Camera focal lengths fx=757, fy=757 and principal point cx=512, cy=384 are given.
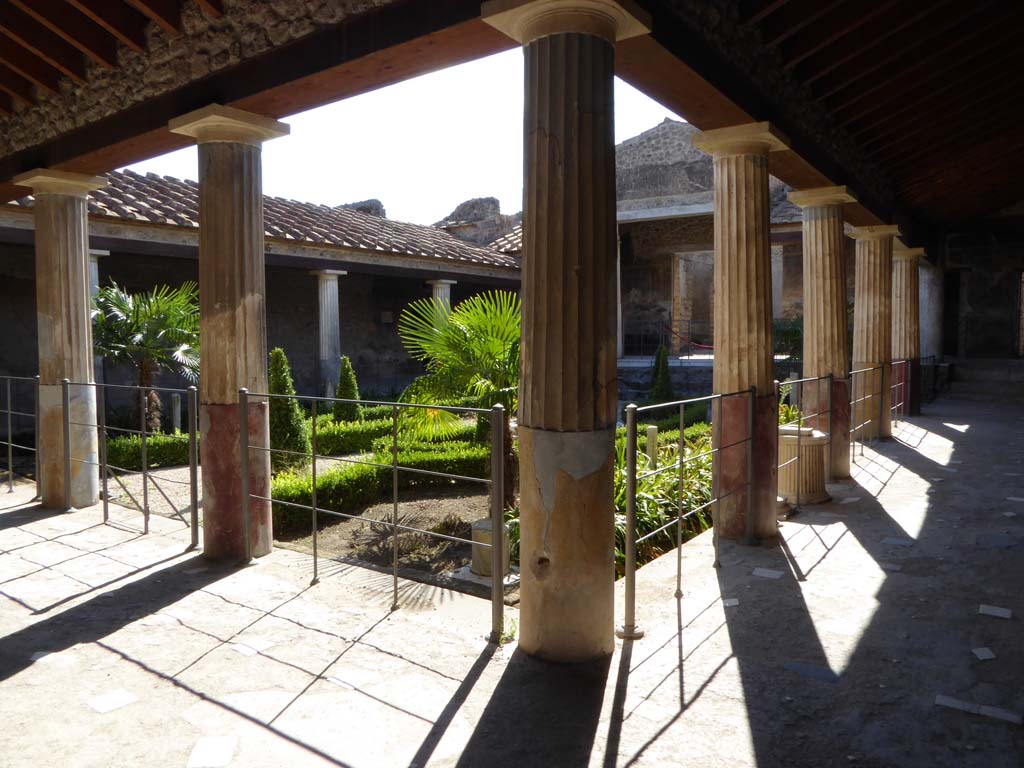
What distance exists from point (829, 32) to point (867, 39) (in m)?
0.31

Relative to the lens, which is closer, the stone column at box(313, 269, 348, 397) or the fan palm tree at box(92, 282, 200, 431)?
the fan palm tree at box(92, 282, 200, 431)

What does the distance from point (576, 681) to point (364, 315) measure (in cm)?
1497

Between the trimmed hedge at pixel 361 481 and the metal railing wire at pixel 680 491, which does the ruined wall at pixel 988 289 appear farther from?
the metal railing wire at pixel 680 491

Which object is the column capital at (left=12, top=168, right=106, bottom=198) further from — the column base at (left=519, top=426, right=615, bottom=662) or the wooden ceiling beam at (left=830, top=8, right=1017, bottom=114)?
the wooden ceiling beam at (left=830, top=8, right=1017, bottom=114)

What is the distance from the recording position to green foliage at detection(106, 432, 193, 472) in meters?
9.12

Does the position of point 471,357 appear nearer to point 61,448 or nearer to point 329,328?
point 61,448

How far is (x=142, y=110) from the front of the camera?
5074mm

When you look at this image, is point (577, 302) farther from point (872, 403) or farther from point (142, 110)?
point (872, 403)

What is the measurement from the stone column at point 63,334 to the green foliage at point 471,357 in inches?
113

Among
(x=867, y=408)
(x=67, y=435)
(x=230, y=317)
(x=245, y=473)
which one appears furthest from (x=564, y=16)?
(x=867, y=408)

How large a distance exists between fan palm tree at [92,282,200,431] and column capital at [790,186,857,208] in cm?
717

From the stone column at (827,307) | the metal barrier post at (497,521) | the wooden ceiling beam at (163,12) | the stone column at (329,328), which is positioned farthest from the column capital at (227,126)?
the stone column at (329,328)

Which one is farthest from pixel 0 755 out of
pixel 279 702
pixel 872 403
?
pixel 872 403

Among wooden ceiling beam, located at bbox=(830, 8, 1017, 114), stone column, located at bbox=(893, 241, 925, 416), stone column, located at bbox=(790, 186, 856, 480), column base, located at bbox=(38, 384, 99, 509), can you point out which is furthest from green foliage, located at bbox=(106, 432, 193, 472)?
stone column, located at bbox=(893, 241, 925, 416)
